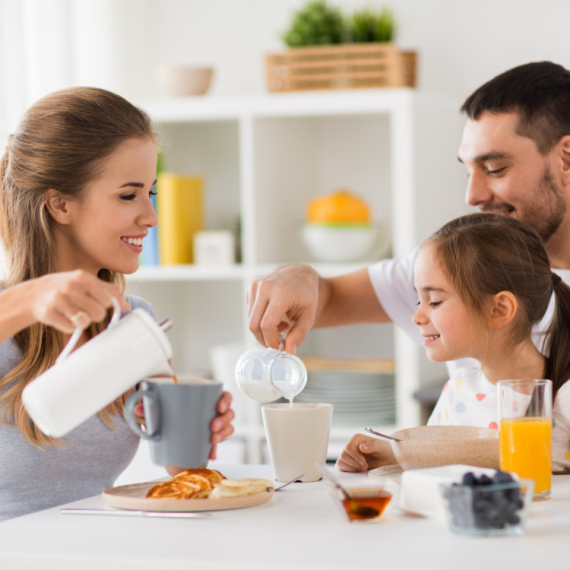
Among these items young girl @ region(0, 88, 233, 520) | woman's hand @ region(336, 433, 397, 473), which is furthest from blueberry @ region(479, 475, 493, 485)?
young girl @ region(0, 88, 233, 520)

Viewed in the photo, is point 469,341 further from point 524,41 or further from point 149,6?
→ point 149,6

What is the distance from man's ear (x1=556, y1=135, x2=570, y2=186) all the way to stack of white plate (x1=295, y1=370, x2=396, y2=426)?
1.02 meters

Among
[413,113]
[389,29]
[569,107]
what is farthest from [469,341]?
[389,29]

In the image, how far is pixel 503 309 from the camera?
1.43 metres

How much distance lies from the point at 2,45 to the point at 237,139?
2.78 feet

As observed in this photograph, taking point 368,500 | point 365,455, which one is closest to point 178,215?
point 365,455

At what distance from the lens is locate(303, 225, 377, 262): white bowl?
2711 millimetres

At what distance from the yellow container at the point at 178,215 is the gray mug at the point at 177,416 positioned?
1.86 meters

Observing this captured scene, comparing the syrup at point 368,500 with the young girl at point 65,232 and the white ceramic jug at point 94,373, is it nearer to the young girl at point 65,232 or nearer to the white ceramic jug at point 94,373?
the white ceramic jug at point 94,373

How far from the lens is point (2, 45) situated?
9.11 feet

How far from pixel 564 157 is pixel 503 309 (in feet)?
1.84

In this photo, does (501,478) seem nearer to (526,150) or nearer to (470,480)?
(470,480)

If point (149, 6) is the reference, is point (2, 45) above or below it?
below

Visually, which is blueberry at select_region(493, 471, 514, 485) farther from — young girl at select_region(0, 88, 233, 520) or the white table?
young girl at select_region(0, 88, 233, 520)
